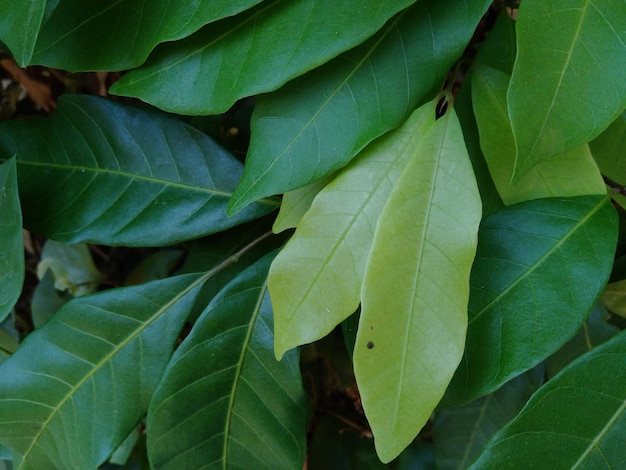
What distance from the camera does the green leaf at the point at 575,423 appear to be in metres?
0.43

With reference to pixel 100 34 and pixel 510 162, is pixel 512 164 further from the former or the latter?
pixel 100 34

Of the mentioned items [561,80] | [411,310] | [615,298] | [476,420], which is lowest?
[476,420]

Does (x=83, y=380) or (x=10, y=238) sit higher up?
(x=10, y=238)

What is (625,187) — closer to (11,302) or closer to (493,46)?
(493,46)

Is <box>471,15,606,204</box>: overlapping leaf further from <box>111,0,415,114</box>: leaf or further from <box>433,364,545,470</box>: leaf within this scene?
<box>433,364,545,470</box>: leaf

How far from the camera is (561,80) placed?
412 mm

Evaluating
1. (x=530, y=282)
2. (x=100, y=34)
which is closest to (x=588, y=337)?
(x=530, y=282)

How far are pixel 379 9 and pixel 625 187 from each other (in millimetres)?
267

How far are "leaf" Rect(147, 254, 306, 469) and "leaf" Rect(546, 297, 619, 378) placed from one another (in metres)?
0.28

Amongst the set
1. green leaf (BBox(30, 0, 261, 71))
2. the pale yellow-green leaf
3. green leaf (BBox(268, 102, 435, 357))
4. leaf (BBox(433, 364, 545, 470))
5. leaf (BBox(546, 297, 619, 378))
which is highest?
green leaf (BBox(30, 0, 261, 71))

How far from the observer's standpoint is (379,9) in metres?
0.43

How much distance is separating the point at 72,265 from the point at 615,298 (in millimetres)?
674

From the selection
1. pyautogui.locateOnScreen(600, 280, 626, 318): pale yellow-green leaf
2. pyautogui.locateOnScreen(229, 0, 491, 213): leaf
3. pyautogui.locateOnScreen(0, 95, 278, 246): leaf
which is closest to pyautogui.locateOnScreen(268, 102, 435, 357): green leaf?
pyautogui.locateOnScreen(229, 0, 491, 213): leaf

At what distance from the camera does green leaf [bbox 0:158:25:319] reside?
1.74ft
